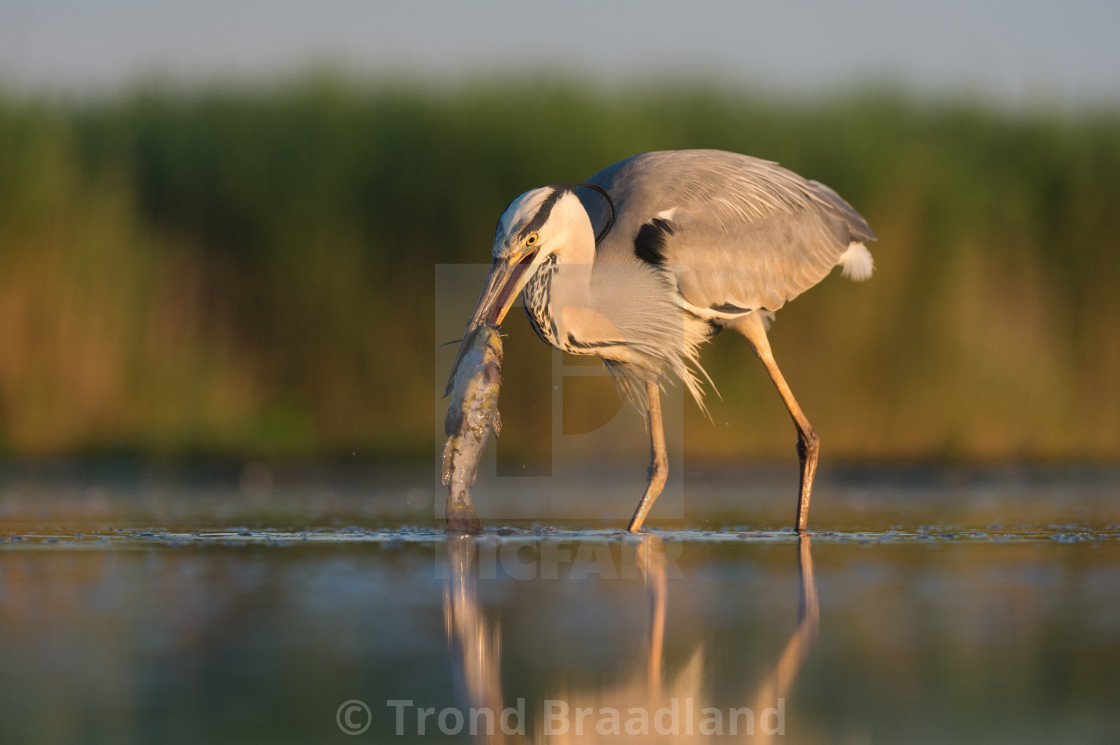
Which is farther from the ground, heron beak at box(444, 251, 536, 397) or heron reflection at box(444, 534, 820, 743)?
heron beak at box(444, 251, 536, 397)

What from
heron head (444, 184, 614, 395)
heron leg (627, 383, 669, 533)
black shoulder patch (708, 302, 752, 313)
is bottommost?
heron leg (627, 383, 669, 533)

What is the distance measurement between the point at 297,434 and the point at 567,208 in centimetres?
394

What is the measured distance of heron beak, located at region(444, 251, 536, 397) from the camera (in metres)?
5.98

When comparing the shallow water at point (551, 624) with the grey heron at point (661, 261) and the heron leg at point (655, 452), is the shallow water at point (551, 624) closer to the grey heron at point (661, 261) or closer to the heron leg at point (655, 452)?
the heron leg at point (655, 452)

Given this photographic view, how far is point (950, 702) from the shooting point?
3000 mm

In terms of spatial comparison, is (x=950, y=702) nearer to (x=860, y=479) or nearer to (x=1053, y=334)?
(x=860, y=479)

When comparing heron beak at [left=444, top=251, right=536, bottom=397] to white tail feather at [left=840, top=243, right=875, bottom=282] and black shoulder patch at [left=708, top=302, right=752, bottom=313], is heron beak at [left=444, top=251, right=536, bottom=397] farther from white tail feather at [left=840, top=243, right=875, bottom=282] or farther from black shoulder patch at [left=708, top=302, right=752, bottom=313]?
white tail feather at [left=840, top=243, right=875, bottom=282]

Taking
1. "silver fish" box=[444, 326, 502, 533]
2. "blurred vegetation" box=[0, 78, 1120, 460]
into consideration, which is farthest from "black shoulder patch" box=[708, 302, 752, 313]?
"blurred vegetation" box=[0, 78, 1120, 460]

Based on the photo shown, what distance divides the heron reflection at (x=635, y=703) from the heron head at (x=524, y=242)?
93.3 inches

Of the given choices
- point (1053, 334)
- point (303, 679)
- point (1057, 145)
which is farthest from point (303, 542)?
point (1057, 145)

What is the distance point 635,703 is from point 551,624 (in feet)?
3.03

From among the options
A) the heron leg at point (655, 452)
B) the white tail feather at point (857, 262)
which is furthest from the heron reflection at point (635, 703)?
the white tail feather at point (857, 262)

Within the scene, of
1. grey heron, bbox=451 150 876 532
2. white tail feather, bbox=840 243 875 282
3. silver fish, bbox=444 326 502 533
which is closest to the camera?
silver fish, bbox=444 326 502 533

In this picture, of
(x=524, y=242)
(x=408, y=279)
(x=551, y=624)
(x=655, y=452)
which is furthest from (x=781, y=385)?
(x=551, y=624)
